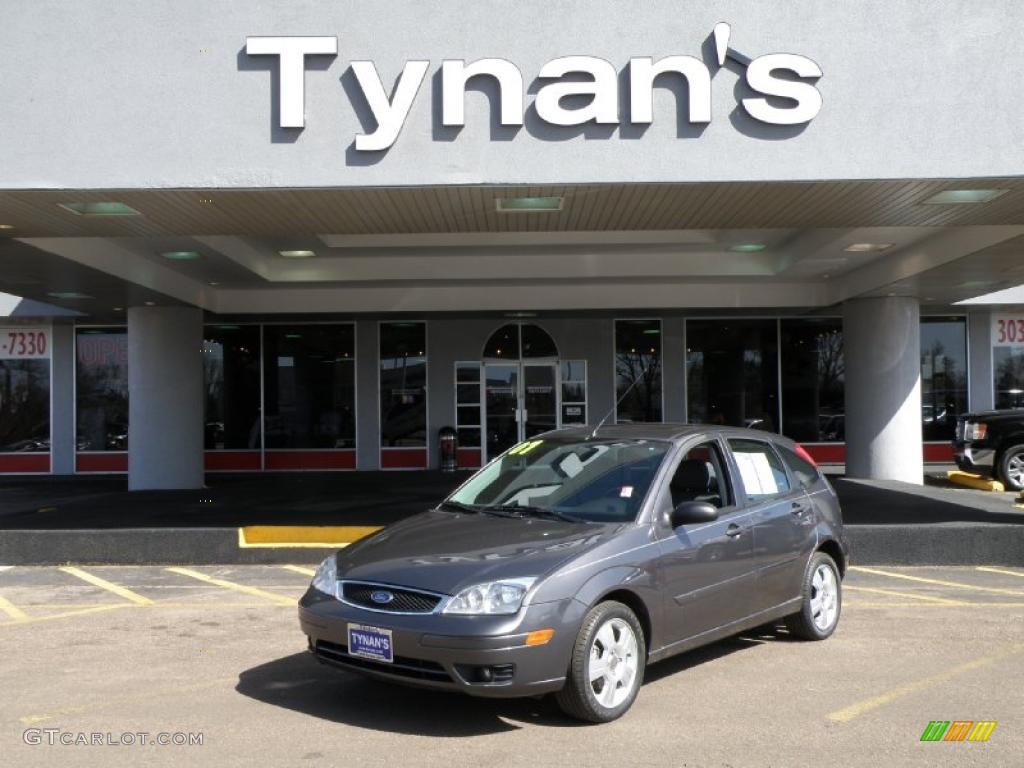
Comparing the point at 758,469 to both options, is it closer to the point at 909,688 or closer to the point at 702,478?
the point at 702,478

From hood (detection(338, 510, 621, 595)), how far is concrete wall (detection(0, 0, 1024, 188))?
4195 mm

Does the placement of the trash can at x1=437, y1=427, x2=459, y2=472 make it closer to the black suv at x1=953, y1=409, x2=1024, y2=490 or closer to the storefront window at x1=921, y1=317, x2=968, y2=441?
the black suv at x1=953, y1=409, x2=1024, y2=490

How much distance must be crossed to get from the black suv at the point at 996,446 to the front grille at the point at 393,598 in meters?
14.4

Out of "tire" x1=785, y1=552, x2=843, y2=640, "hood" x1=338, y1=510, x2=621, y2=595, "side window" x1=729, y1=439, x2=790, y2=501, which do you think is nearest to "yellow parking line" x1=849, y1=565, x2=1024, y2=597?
"tire" x1=785, y1=552, x2=843, y2=640

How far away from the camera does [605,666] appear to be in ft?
17.1

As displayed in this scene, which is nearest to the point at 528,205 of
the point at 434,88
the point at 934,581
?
the point at 434,88

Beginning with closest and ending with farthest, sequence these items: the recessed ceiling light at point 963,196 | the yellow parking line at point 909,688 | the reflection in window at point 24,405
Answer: the yellow parking line at point 909,688
the recessed ceiling light at point 963,196
the reflection in window at point 24,405

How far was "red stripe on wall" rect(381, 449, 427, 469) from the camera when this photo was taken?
21750 mm

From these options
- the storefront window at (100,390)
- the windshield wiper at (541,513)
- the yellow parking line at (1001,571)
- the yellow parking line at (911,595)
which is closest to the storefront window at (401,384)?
the storefront window at (100,390)

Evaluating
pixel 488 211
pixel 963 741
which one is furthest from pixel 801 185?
pixel 963 741

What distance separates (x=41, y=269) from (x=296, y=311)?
21.0ft

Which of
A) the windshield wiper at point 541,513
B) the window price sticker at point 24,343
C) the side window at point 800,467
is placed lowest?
the windshield wiper at point 541,513

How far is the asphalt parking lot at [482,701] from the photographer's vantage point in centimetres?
484

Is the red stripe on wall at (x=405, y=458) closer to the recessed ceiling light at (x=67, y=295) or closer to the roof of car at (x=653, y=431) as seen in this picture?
the recessed ceiling light at (x=67, y=295)
